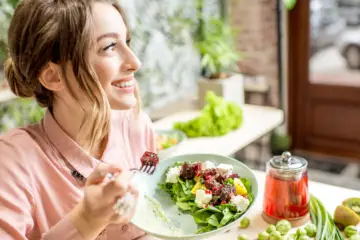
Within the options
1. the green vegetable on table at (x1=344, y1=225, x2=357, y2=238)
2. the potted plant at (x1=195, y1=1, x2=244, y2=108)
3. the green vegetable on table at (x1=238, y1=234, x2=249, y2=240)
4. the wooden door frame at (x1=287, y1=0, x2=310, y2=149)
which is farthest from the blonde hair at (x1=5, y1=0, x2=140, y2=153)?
the wooden door frame at (x1=287, y1=0, x2=310, y2=149)

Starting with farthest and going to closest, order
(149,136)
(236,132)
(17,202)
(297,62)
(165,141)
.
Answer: (297,62) < (236,132) < (165,141) < (149,136) < (17,202)

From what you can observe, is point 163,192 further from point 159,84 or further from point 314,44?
point 314,44

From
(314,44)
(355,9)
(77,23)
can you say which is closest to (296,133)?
(314,44)

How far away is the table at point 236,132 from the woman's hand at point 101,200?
1.03 m

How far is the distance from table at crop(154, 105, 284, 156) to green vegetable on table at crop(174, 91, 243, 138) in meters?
0.04

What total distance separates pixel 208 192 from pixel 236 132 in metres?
1.22

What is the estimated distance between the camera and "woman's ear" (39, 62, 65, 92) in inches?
43.1

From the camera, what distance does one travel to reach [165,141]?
2.10 metres

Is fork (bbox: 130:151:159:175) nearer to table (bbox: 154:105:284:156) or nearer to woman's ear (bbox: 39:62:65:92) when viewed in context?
woman's ear (bbox: 39:62:65:92)

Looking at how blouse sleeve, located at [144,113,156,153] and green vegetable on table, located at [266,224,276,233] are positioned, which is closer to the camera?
green vegetable on table, located at [266,224,276,233]

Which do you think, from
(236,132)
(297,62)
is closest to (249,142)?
(236,132)

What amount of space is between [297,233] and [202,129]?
1.19 m

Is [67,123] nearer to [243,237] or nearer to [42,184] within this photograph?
[42,184]

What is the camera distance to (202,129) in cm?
236
